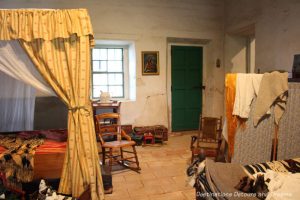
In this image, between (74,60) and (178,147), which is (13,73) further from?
(178,147)

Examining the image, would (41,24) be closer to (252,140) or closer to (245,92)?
(245,92)

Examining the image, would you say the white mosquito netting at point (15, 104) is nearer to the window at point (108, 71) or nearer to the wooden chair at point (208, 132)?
the window at point (108, 71)

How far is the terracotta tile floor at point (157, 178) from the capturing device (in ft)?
9.46

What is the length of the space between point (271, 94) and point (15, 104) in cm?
332

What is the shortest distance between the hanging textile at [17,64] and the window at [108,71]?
2734 mm

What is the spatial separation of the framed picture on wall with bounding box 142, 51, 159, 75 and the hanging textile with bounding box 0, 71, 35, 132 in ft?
7.90

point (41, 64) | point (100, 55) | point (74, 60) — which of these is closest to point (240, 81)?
point (74, 60)

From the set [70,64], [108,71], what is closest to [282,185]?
[70,64]

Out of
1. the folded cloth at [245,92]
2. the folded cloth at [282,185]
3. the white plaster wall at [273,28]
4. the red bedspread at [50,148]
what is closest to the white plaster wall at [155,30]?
the white plaster wall at [273,28]

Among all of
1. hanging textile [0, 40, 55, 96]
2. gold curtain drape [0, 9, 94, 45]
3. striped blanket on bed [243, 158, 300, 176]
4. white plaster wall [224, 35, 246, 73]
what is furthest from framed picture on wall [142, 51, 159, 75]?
striped blanket on bed [243, 158, 300, 176]

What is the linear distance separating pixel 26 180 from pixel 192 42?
4426mm

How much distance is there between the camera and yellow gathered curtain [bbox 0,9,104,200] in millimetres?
2521

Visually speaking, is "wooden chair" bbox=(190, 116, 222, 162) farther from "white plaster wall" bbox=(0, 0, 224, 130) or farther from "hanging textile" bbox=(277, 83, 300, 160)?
"white plaster wall" bbox=(0, 0, 224, 130)

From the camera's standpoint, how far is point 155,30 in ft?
17.5
